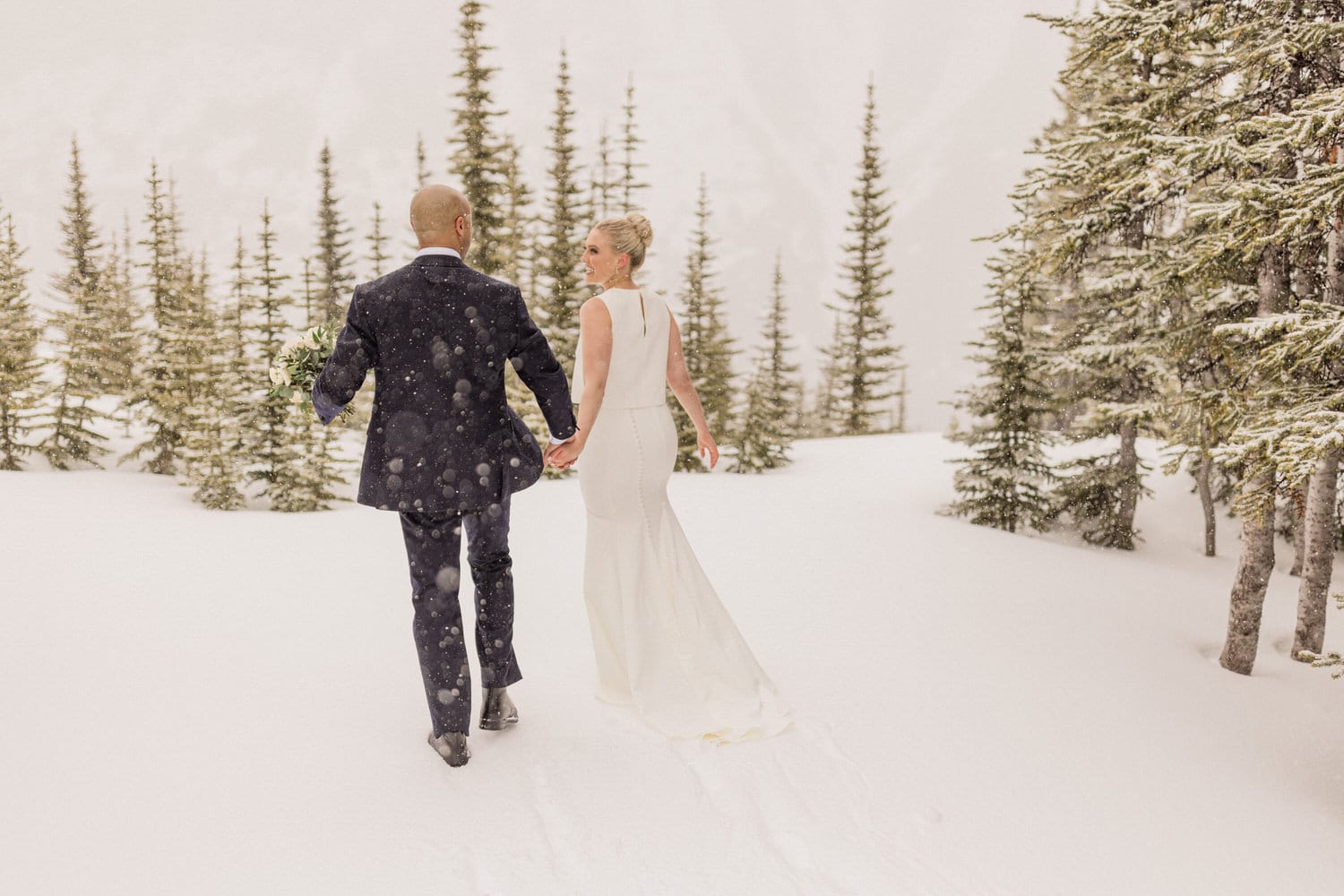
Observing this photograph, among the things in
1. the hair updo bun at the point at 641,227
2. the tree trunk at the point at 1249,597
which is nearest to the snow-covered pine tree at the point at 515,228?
the hair updo bun at the point at 641,227

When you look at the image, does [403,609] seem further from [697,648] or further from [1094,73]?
[1094,73]

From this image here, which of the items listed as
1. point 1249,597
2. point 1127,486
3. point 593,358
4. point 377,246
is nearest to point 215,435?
point 593,358

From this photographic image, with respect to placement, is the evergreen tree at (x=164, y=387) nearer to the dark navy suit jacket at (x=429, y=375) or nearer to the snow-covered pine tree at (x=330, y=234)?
the dark navy suit jacket at (x=429, y=375)

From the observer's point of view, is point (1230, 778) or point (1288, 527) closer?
point (1230, 778)

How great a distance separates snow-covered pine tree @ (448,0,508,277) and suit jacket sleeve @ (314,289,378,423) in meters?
18.0

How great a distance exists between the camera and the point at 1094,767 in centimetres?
512

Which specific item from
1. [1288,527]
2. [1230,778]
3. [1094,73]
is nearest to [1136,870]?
[1230,778]

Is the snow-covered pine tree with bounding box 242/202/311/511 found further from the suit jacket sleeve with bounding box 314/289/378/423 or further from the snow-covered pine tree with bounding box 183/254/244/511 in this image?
the suit jacket sleeve with bounding box 314/289/378/423

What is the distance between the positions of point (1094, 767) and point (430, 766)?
4021mm

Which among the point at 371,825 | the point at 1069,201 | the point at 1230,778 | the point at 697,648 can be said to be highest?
the point at 1069,201

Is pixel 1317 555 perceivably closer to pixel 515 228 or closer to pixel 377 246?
pixel 515 228

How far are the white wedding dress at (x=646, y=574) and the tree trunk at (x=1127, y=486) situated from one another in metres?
11.1

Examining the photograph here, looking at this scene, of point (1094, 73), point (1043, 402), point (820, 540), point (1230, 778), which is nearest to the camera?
point (1230, 778)

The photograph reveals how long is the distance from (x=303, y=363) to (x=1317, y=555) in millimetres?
8987
